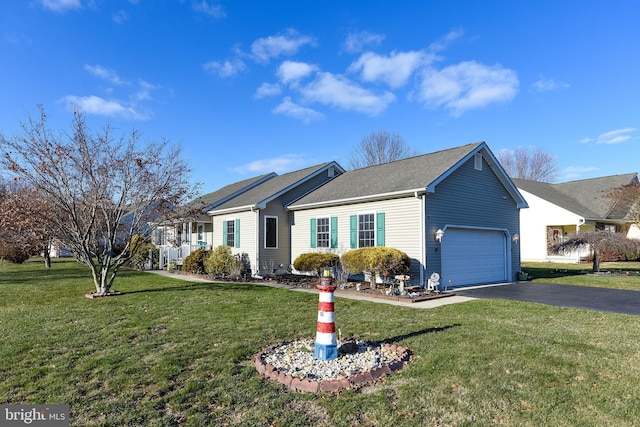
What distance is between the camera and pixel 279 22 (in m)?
13.1

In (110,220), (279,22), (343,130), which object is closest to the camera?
(110,220)

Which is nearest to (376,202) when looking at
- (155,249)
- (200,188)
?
(200,188)

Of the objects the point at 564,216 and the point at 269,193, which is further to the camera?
the point at 564,216

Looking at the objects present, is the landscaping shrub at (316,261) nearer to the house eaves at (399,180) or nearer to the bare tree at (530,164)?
the house eaves at (399,180)

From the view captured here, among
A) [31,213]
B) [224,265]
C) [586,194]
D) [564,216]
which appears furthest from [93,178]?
[586,194]

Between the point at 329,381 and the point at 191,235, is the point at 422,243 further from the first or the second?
the point at 191,235

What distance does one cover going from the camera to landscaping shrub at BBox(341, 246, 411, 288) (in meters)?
11.9

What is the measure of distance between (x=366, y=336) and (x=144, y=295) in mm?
7656

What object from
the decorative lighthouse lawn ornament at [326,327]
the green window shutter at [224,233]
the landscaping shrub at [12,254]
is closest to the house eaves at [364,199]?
the green window shutter at [224,233]

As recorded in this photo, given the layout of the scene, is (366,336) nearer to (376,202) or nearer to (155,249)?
(376,202)

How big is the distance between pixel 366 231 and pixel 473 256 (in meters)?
4.15

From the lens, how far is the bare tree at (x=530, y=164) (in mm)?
45719

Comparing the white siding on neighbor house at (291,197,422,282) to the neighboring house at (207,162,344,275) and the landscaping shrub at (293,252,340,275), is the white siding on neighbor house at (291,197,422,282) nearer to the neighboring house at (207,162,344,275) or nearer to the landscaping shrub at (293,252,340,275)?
the landscaping shrub at (293,252,340,275)

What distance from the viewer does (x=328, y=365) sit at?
4594 millimetres
